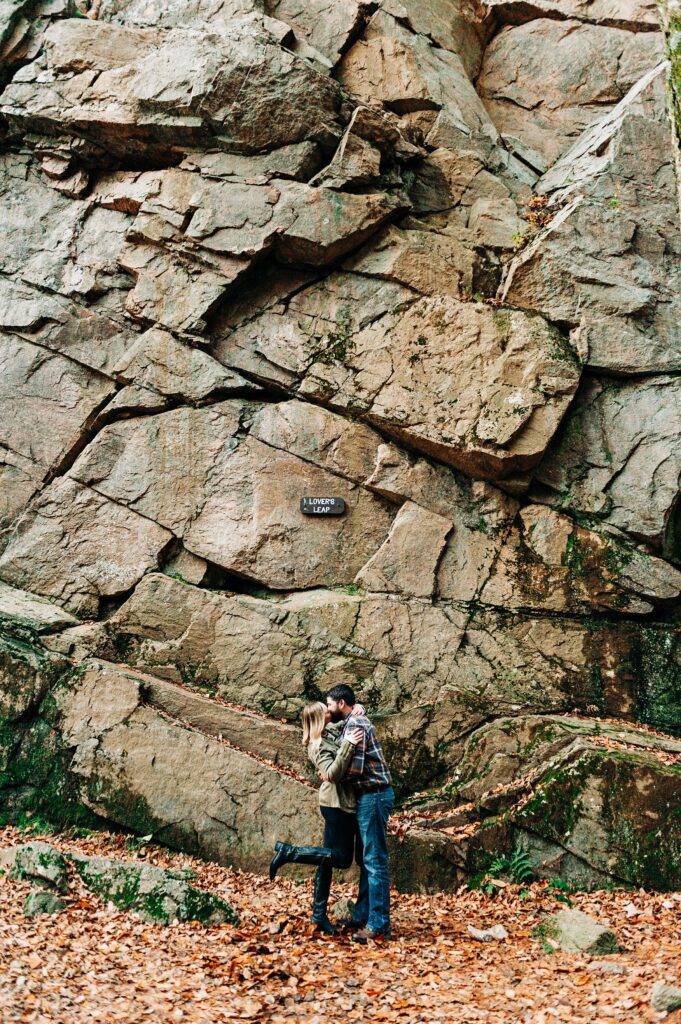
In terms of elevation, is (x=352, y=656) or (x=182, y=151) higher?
(x=182, y=151)

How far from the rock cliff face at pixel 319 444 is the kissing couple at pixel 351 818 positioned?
185cm

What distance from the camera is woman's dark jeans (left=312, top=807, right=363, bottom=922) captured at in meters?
6.75

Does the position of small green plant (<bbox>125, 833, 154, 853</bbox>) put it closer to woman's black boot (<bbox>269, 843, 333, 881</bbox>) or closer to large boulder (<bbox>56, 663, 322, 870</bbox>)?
large boulder (<bbox>56, 663, 322, 870</bbox>)

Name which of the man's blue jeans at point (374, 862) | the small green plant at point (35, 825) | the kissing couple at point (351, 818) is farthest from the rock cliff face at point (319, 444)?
the kissing couple at point (351, 818)

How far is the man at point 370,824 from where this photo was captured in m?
6.78

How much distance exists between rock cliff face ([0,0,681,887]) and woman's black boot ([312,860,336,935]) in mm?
1973

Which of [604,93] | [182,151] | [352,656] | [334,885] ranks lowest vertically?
[334,885]

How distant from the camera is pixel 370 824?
22.6 ft

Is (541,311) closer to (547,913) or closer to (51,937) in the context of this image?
(547,913)

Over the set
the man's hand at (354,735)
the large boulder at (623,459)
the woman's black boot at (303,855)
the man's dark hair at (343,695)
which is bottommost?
the woman's black boot at (303,855)

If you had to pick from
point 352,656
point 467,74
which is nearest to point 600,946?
point 352,656

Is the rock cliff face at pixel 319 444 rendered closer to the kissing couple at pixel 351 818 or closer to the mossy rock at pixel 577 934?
the mossy rock at pixel 577 934

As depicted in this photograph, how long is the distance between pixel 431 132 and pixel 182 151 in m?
4.56

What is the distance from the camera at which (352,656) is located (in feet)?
34.1
